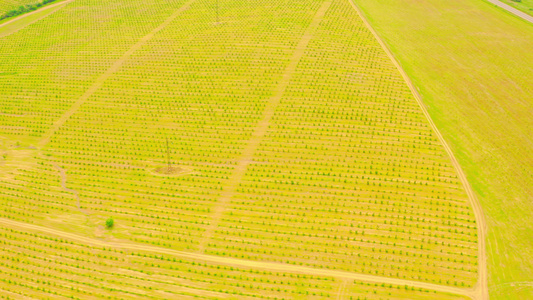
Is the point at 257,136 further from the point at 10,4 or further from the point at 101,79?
the point at 10,4

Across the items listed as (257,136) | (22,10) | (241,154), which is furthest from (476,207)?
(22,10)

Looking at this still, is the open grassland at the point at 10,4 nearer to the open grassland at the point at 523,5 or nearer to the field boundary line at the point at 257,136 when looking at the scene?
the field boundary line at the point at 257,136

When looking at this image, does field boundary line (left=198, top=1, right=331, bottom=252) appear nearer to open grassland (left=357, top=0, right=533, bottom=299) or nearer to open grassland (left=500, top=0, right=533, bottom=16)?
open grassland (left=357, top=0, right=533, bottom=299)

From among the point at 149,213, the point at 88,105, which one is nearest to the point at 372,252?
the point at 149,213

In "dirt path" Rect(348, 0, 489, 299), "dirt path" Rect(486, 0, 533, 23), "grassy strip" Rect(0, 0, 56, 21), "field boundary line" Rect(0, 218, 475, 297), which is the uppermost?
"dirt path" Rect(486, 0, 533, 23)

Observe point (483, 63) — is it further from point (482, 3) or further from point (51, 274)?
point (51, 274)

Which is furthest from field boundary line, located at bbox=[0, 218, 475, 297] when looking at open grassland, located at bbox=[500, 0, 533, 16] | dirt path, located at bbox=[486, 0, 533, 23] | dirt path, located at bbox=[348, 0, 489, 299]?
open grassland, located at bbox=[500, 0, 533, 16]
